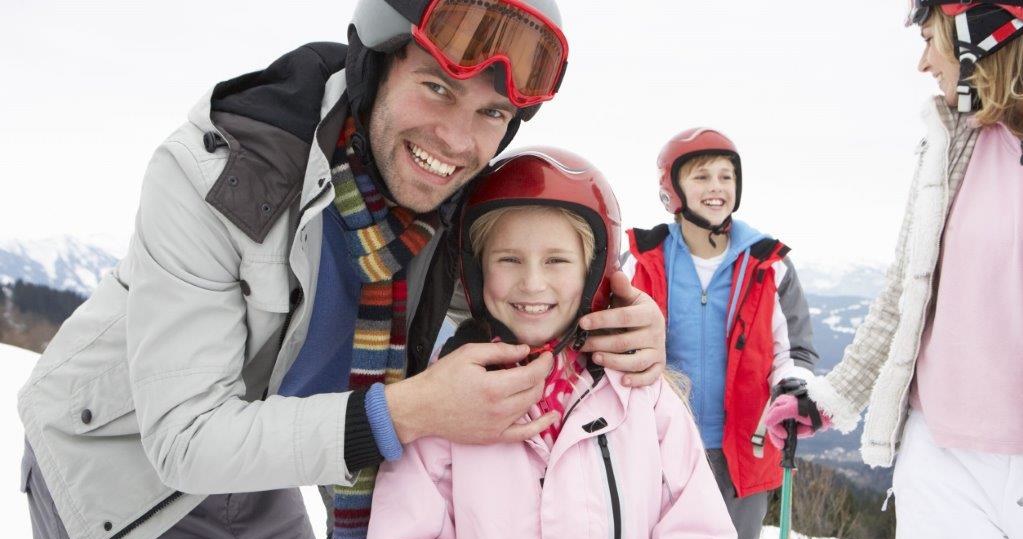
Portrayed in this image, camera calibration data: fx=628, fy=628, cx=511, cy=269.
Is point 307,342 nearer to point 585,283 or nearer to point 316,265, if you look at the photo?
point 316,265

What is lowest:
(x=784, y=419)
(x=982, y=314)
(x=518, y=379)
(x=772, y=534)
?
(x=772, y=534)

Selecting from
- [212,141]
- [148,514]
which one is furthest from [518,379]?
[148,514]

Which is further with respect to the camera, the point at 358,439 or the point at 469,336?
the point at 469,336

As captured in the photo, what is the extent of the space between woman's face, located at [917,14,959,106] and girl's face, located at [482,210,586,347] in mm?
1459

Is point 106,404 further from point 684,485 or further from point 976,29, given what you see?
point 976,29

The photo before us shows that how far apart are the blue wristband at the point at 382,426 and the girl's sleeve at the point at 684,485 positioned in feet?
2.74

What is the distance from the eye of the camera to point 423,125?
1.93 metres

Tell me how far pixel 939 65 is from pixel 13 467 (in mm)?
11093

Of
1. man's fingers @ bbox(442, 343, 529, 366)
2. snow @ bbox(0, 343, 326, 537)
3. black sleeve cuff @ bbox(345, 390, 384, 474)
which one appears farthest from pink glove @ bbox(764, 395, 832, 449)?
snow @ bbox(0, 343, 326, 537)

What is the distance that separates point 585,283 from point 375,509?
3.16 feet

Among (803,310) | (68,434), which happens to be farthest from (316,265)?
(803,310)

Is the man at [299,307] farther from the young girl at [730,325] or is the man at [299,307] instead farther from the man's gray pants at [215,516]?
the young girl at [730,325]

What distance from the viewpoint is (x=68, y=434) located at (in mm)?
1797

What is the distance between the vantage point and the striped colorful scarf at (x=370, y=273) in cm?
186
